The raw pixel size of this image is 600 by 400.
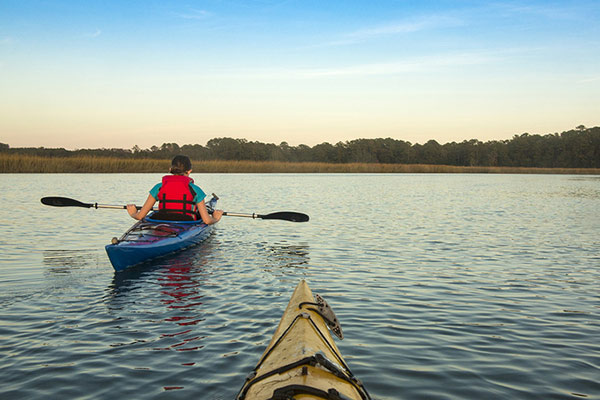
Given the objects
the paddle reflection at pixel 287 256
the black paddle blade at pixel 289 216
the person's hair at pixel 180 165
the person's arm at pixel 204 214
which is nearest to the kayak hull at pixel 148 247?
the person's arm at pixel 204 214

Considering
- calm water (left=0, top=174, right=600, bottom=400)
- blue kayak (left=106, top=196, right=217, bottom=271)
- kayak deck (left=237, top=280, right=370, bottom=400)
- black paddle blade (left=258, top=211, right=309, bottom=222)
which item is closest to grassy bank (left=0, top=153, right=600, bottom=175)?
calm water (left=0, top=174, right=600, bottom=400)

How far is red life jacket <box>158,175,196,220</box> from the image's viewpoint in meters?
8.13

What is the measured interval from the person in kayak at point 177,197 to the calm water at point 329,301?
82 centimetres

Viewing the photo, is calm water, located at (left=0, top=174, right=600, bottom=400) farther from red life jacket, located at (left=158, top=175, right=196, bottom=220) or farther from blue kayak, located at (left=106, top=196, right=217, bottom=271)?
red life jacket, located at (left=158, top=175, right=196, bottom=220)

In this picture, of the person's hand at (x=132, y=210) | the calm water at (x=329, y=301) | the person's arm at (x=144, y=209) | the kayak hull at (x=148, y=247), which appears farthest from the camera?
the person's hand at (x=132, y=210)

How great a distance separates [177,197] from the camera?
8.40 metres

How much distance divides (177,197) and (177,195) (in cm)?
4

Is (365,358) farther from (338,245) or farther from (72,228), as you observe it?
(72,228)

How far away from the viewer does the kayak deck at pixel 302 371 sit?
90.8 inches

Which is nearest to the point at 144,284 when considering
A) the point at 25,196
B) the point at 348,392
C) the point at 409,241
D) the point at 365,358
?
the point at 365,358

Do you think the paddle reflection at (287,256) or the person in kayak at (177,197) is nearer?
the person in kayak at (177,197)

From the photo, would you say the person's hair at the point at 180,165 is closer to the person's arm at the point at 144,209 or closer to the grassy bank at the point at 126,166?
the person's arm at the point at 144,209

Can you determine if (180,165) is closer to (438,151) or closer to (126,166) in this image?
(126,166)

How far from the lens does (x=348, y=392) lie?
2.48 m
